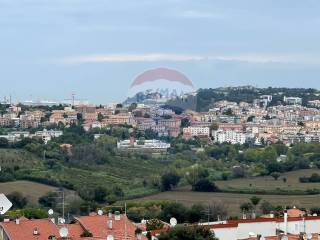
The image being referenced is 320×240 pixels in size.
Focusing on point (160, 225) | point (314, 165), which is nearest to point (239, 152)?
point (314, 165)

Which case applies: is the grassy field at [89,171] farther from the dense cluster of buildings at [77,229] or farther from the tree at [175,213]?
the dense cluster of buildings at [77,229]

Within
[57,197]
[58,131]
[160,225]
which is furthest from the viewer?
[58,131]

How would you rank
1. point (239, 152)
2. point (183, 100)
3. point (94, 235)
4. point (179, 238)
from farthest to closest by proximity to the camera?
point (183, 100) < point (239, 152) < point (94, 235) < point (179, 238)

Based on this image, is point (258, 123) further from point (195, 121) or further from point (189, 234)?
point (189, 234)

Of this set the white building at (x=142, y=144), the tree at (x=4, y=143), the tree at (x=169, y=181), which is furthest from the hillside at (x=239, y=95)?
the tree at (x=169, y=181)

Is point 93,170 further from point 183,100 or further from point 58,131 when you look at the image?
point 183,100

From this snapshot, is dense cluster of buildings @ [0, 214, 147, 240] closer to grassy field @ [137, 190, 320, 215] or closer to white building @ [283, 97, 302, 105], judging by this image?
grassy field @ [137, 190, 320, 215]

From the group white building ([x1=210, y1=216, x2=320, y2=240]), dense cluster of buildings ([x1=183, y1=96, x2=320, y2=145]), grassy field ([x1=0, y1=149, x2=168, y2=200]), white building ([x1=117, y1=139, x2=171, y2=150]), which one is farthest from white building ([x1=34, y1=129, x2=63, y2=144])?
white building ([x1=210, y1=216, x2=320, y2=240])
